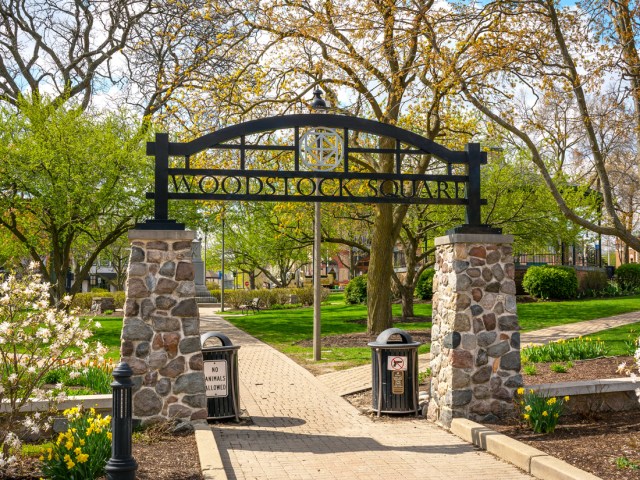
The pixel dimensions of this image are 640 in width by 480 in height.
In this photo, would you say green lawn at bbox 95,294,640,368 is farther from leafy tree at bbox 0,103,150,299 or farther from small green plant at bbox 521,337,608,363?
leafy tree at bbox 0,103,150,299

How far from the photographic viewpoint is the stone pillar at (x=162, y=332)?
29.3 ft

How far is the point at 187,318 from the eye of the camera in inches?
358

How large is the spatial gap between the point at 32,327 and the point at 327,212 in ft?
56.5

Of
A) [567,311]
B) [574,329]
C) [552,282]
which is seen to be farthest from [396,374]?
[552,282]

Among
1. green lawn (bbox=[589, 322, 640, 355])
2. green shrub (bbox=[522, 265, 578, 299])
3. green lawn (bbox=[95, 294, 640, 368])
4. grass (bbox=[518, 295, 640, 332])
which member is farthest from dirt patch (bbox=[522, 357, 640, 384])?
green shrub (bbox=[522, 265, 578, 299])

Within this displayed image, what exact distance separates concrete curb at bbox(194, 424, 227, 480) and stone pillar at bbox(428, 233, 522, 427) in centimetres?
312

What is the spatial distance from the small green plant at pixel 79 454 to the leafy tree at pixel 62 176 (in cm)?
1489

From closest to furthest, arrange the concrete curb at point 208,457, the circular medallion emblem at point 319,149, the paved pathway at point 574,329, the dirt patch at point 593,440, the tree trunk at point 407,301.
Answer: the concrete curb at point 208,457 < the dirt patch at point 593,440 < the circular medallion emblem at point 319,149 < the paved pathway at point 574,329 < the tree trunk at point 407,301

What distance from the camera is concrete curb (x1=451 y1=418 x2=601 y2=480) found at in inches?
259

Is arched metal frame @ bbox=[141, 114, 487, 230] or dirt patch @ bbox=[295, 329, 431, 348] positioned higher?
arched metal frame @ bbox=[141, 114, 487, 230]

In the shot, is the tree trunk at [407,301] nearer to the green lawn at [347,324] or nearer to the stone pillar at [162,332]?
the green lawn at [347,324]

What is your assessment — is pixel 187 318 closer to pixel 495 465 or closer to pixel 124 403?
pixel 124 403

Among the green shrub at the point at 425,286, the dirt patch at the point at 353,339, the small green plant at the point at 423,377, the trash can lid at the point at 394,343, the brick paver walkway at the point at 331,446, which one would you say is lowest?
the brick paver walkway at the point at 331,446

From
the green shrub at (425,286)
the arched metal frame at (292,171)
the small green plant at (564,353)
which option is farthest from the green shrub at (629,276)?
the arched metal frame at (292,171)
